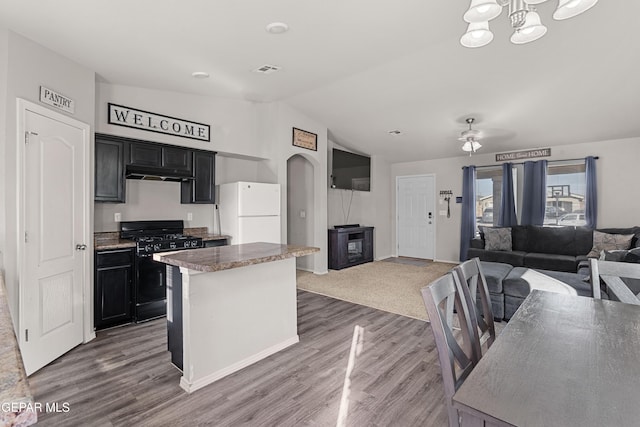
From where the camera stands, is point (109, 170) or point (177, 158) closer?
point (109, 170)

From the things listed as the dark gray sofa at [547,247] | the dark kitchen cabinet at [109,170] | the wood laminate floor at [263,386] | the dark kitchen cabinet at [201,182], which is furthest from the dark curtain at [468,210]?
the dark kitchen cabinet at [109,170]

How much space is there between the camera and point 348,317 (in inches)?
146

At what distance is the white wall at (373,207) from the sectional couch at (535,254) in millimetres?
2222

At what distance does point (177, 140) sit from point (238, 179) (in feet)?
3.94

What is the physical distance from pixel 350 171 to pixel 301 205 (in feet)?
4.34

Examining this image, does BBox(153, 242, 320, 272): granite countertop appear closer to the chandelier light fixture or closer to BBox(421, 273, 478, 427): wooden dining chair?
BBox(421, 273, 478, 427): wooden dining chair

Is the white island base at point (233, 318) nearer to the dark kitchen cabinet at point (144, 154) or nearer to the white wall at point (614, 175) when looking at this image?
the dark kitchen cabinet at point (144, 154)

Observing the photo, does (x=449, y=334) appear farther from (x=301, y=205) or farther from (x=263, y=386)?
(x=301, y=205)

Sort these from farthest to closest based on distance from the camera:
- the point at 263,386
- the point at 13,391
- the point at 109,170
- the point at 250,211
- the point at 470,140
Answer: the point at 470,140, the point at 250,211, the point at 109,170, the point at 263,386, the point at 13,391

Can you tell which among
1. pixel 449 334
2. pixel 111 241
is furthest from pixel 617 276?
pixel 111 241

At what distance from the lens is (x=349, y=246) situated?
21.8 feet

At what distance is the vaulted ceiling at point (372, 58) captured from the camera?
2.52 metres

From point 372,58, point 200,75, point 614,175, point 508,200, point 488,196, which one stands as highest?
point 372,58

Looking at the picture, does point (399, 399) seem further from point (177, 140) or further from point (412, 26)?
point (177, 140)
